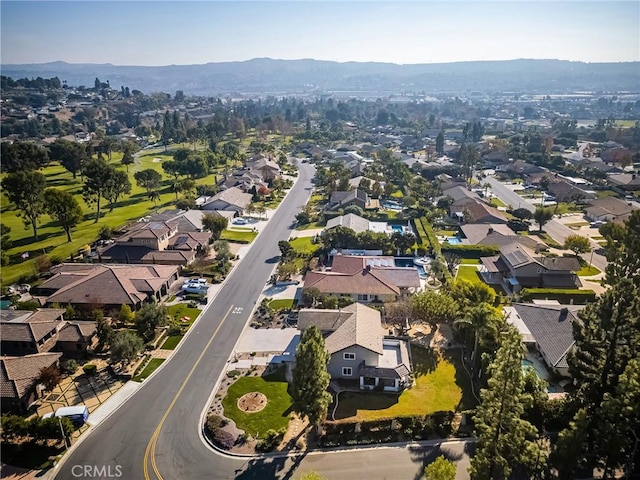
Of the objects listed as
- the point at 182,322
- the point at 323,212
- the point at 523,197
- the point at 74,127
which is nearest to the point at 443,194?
the point at 523,197

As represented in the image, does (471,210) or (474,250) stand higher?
(471,210)

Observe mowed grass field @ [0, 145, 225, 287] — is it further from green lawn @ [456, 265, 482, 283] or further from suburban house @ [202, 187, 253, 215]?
green lawn @ [456, 265, 482, 283]

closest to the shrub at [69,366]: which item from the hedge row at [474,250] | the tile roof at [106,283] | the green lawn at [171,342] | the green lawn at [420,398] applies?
the green lawn at [171,342]

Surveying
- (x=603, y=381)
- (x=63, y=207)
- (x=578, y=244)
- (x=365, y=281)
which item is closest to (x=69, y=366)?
(x=365, y=281)

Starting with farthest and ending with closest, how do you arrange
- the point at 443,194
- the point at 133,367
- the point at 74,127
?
the point at 74,127
the point at 443,194
the point at 133,367

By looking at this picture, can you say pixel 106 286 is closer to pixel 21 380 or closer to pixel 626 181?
pixel 21 380

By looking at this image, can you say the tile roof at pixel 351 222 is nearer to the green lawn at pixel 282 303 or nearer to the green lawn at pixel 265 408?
the green lawn at pixel 282 303

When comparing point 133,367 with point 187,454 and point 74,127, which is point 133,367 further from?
point 74,127

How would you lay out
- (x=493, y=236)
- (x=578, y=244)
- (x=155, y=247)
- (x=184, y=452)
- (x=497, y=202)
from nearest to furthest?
1. (x=184, y=452)
2. (x=578, y=244)
3. (x=155, y=247)
4. (x=493, y=236)
5. (x=497, y=202)
